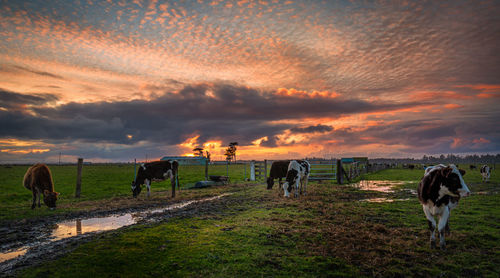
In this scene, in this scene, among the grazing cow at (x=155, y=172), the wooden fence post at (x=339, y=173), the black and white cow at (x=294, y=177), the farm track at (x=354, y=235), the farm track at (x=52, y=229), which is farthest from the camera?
the wooden fence post at (x=339, y=173)

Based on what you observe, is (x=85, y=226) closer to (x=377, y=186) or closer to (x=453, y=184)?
(x=453, y=184)

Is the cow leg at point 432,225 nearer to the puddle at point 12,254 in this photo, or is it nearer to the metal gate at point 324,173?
the puddle at point 12,254

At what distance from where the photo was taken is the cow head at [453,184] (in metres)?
6.23

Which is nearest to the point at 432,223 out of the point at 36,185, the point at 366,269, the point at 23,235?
the point at 366,269

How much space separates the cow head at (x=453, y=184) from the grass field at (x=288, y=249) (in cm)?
139

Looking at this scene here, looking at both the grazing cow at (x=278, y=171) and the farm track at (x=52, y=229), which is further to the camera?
the grazing cow at (x=278, y=171)

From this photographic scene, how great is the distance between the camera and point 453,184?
631 cm

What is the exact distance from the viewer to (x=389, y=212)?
1080 cm

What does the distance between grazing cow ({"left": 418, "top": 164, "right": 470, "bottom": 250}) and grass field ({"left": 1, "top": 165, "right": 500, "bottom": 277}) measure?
23.5 inches

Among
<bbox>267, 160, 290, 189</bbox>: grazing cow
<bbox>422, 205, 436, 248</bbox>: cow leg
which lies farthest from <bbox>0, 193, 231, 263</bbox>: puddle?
<bbox>422, 205, 436, 248</bbox>: cow leg

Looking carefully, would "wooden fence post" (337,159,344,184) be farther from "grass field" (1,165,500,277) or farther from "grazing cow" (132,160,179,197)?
"grazing cow" (132,160,179,197)

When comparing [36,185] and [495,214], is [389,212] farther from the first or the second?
[36,185]

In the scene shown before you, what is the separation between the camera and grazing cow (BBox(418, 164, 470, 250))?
6297 millimetres

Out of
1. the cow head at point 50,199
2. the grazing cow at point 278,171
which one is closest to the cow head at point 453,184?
the grazing cow at point 278,171
